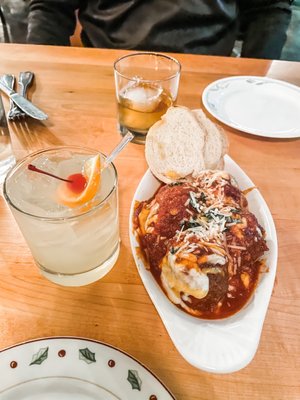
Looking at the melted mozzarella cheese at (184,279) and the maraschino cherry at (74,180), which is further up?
the maraschino cherry at (74,180)

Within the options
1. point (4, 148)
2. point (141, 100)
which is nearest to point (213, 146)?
point (141, 100)

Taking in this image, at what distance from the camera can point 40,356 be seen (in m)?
0.57

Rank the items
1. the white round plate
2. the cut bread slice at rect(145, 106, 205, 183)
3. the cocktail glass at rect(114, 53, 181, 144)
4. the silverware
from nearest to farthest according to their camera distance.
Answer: the white round plate → the cut bread slice at rect(145, 106, 205, 183) → the cocktail glass at rect(114, 53, 181, 144) → the silverware

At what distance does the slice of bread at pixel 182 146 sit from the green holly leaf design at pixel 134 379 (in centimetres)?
46

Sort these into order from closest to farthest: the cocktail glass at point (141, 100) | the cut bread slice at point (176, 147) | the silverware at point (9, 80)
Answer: the cut bread slice at point (176, 147) < the cocktail glass at point (141, 100) < the silverware at point (9, 80)

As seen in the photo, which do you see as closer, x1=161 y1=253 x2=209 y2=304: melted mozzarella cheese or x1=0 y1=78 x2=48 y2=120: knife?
x1=161 y1=253 x2=209 y2=304: melted mozzarella cheese

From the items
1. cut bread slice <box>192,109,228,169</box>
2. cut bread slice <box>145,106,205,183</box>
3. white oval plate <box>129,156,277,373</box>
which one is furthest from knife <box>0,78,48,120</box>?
white oval plate <box>129,156,277,373</box>

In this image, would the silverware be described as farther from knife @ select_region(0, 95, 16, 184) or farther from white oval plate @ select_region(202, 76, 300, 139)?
white oval plate @ select_region(202, 76, 300, 139)

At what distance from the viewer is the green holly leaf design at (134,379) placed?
0.53 meters

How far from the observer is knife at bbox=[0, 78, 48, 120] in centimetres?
108

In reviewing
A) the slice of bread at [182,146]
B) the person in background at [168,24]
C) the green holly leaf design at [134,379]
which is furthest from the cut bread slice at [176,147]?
the person in background at [168,24]

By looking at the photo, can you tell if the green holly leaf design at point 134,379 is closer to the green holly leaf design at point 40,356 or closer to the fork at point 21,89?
the green holly leaf design at point 40,356

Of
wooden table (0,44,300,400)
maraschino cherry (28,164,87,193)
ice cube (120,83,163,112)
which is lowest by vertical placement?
wooden table (0,44,300,400)

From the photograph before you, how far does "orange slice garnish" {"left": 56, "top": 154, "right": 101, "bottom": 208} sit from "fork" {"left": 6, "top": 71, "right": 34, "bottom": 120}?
551mm
